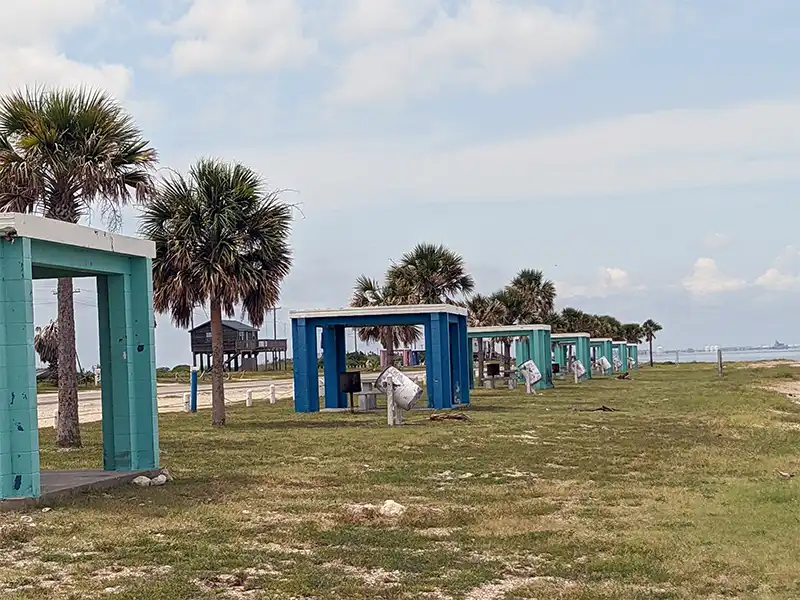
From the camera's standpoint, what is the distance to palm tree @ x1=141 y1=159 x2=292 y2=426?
23.0 meters

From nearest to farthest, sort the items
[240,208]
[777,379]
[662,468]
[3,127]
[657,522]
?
[657,522] < [662,468] < [3,127] < [240,208] < [777,379]

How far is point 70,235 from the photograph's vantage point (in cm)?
1212

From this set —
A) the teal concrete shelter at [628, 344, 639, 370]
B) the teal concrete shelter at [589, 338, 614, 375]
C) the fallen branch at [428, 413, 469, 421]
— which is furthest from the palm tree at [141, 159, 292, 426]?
the teal concrete shelter at [628, 344, 639, 370]

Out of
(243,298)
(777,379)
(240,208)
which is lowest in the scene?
(777,379)

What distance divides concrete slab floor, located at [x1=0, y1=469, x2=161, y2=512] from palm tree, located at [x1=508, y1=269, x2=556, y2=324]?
44.8 meters

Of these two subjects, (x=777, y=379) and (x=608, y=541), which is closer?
(x=608, y=541)

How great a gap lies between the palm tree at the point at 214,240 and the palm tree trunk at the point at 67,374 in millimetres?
4140

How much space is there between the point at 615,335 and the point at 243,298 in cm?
8112

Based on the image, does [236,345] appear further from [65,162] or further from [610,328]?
[65,162]

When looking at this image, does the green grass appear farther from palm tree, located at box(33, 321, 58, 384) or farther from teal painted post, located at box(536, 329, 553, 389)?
palm tree, located at box(33, 321, 58, 384)

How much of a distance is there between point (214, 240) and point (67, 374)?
513 centimetres

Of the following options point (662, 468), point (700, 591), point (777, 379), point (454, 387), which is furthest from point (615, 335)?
point (700, 591)

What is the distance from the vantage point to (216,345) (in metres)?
23.9

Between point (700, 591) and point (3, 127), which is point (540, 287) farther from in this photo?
point (700, 591)
